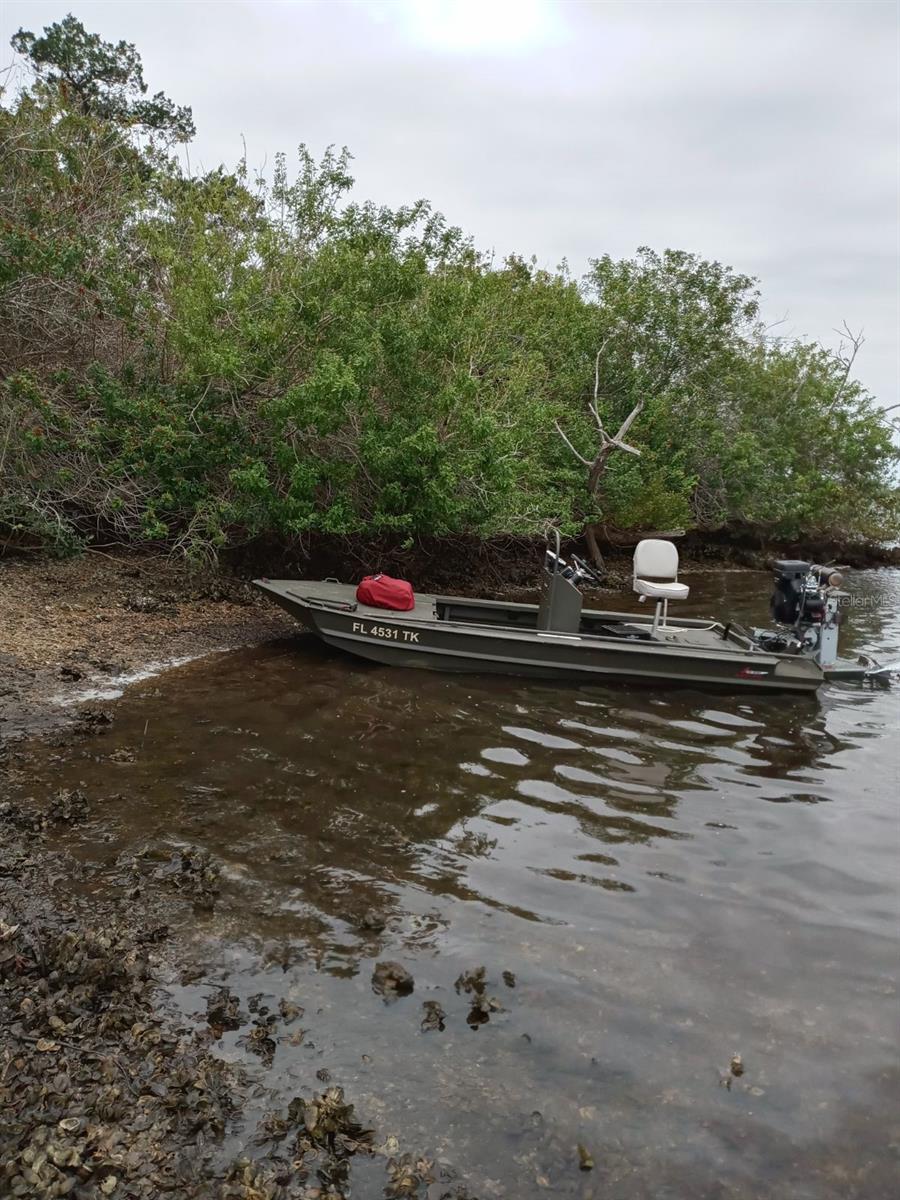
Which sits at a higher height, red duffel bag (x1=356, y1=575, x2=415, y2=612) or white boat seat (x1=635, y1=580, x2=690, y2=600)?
white boat seat (x1=635, y1=580, x2=690, y2=600)

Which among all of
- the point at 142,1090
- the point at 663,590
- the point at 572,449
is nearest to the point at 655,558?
the point at 663,590

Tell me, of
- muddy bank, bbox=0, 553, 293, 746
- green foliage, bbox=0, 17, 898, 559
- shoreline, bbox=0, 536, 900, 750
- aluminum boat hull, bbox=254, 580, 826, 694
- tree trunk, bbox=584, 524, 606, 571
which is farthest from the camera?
tree trunk, bbox=584, 524, 606, 571

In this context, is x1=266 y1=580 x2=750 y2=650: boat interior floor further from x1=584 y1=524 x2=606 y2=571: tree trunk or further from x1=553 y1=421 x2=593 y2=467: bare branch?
x1=584 y1=524 x2=606 y2=571: tree trunk

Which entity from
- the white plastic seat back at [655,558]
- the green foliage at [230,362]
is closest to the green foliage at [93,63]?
the green foliage at [230,362]

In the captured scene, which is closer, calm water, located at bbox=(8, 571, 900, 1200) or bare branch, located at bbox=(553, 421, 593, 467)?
calm water, located at bbox=(8, 571, 900, 1200)

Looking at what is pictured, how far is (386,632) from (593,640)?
2292 millimetres

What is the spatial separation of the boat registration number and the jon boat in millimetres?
11

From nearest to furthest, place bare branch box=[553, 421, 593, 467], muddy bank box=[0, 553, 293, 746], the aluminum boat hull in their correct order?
muddy bank box=[0, 553, 293, 746] < the aluminum boat hull < bare branch box=[553, 421, 593, 467]

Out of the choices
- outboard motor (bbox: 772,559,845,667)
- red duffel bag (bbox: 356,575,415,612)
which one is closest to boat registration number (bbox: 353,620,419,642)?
red duffel bag (bbox: 356,575,415,612)

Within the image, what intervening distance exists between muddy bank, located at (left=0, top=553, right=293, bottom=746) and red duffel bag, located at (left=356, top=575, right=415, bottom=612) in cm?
194

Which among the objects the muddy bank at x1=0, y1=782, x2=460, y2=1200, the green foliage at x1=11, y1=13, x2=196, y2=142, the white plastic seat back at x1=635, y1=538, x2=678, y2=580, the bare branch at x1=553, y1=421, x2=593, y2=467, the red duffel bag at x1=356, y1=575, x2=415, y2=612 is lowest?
the muddy bank at x1=0, y1=782, x2=460, y2=1200

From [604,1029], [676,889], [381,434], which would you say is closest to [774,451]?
[381,434]

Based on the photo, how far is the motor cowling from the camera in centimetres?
1008

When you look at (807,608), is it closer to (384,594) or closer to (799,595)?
(799,595)
